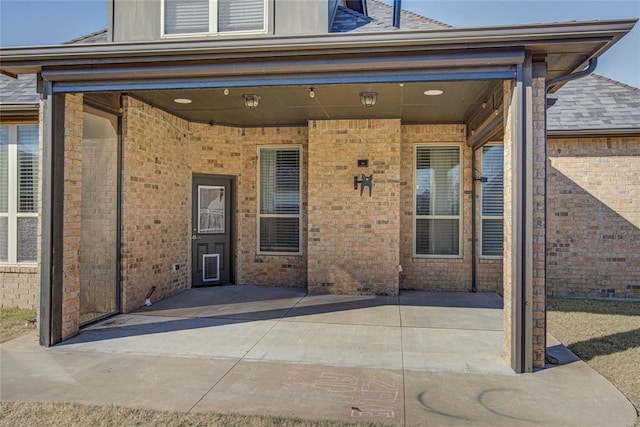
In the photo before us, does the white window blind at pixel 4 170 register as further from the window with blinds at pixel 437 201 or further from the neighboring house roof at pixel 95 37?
the window with blinds at pixel 437 201

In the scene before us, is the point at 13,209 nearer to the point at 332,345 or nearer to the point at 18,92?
the point at 18,92

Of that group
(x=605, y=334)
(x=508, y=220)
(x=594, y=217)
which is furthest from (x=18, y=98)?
(x=594, y=217)

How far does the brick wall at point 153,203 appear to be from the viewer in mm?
6391

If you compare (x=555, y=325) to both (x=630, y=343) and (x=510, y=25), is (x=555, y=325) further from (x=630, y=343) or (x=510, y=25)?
(x=510, y=25)

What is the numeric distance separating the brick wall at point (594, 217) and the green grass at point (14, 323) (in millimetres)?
8572

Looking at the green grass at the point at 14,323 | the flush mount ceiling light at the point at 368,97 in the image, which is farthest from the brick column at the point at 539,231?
the green grass at the point at 14,323

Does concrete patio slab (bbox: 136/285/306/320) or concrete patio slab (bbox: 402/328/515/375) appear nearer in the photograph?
concrete patio slab (bbox: 402/328/515/375)

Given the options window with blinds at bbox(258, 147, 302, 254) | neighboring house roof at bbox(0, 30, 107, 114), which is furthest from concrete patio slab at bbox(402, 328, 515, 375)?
neighboring house roof at bbox(0, 30, 107, 114)

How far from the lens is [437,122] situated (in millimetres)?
8266

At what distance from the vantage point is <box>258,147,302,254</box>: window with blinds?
8.79 meters

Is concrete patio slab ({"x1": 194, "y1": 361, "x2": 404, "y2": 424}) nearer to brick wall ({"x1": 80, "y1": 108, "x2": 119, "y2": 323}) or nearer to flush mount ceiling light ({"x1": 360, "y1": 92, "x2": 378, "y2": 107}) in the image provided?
brick wall ({"x1": 80, "y1": 108, "x2": 119, "y2": 323})

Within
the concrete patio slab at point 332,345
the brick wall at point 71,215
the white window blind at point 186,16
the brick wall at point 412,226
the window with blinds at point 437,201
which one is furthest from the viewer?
the window with blinds at point 437,201

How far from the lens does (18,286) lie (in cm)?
686

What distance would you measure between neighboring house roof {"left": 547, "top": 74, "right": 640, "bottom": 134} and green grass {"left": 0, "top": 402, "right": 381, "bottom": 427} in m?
7.22
